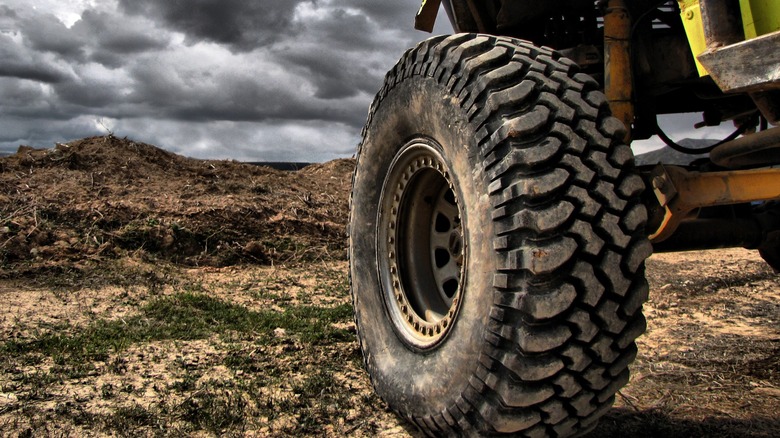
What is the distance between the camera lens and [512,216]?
246cm

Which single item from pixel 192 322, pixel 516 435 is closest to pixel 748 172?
pixel 516 435

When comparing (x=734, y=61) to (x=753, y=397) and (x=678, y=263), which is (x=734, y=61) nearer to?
(x=753, y=397)

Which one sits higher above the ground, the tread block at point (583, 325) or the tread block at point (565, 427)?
the tread block at point (583, 325)

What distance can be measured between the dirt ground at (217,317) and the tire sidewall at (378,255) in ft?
1.16

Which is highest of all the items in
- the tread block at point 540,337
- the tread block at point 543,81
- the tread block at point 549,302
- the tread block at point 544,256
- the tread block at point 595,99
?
the tread block at point 543,81

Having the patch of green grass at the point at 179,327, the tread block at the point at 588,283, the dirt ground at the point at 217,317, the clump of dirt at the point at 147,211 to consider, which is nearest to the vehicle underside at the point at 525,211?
the tread block at the point at 588,283

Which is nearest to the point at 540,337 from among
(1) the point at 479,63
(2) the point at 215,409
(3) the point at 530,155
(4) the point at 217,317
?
(3) the point at 530,155

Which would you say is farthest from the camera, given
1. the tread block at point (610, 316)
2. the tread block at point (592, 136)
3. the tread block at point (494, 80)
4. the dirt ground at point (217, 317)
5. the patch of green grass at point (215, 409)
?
the dirt ground at point (217, 317)

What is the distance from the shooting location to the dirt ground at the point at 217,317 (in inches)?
137

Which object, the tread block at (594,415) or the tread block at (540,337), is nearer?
the tread block at (540,337)

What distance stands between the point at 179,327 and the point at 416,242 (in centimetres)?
242

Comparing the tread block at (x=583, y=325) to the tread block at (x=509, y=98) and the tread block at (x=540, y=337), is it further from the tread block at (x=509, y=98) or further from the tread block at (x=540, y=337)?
the tread block at (x=509, y=98)

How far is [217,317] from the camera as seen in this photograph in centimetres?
566

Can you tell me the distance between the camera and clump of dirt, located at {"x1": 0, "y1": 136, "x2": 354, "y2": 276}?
7.94 metres
